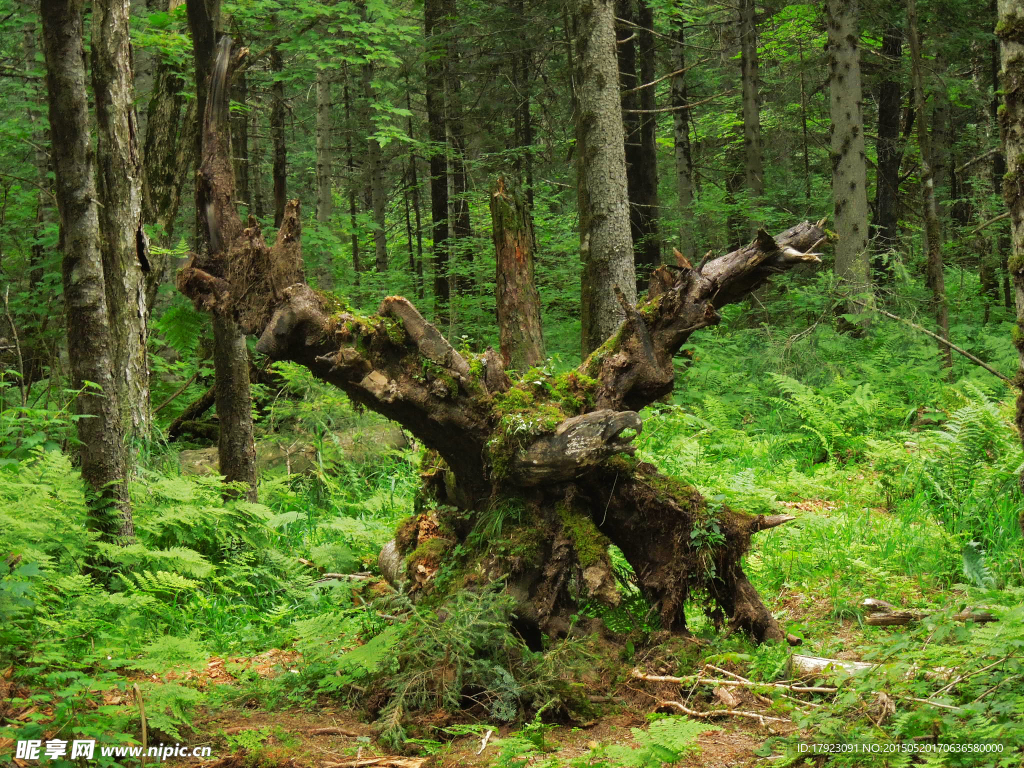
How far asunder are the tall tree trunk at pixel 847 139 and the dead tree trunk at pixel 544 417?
8050 mm

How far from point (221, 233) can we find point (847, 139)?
10.6 meters

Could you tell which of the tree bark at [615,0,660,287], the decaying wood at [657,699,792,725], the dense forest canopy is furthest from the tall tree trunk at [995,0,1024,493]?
the tree bark at [615,0,660,287]

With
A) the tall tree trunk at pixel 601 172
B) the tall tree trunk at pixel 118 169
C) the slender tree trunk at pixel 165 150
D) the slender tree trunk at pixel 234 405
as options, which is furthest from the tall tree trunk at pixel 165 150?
the tall tree trunk at pixel 601 172

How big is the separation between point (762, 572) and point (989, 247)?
18258 mm

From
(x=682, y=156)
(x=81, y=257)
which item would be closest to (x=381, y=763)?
(x=81, y=257)

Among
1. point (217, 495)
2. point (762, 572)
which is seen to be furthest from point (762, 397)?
point (217, 495)

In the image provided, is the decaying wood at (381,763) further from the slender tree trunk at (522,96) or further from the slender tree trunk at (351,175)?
the slender tree trunk at (351,175)

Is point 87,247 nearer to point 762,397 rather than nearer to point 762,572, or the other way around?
point 762,572

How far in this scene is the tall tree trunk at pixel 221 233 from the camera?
4.45 metres

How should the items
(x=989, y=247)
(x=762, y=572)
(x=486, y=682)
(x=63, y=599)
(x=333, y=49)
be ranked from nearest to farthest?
1. (x=486, y=682)
2. (x=63, y=599)
3. (x=762, y=572)
4. (x=333, y=49)
5. (x=989, y=247)

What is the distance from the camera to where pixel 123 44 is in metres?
6.22

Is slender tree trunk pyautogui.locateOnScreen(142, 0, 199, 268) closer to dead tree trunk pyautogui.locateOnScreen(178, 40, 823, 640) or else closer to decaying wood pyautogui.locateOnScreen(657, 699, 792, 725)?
dead tree trunk pyautogui.locateOnScreen(178, 40, 823, 640)

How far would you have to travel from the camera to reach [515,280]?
6707 millimetres

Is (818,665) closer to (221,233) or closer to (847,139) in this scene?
(221,233)
